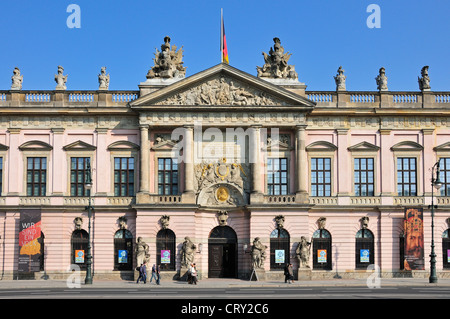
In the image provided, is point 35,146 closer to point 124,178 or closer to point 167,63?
point 124,178

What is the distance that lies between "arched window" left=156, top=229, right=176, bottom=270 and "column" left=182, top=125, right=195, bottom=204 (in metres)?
3.14

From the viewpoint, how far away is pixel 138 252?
1945 inches

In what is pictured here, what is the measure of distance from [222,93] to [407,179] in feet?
57.1

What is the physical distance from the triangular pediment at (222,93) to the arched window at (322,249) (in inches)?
422

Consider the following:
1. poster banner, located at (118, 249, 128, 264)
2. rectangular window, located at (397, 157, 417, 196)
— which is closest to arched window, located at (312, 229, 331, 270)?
rectangular window, located at (397, 157, 417, 196)

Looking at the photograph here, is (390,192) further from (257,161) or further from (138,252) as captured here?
(138,252)

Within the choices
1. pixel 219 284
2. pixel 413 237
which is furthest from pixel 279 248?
pixel 413 237

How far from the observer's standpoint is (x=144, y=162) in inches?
2016

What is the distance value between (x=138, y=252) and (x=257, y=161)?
12198mm

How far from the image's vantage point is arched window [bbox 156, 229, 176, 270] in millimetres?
50406

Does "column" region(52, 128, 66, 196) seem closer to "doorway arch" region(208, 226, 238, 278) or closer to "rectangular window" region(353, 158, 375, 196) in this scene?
"doorway arch" region(208, 226, 238, 278)

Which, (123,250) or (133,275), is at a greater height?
(123,250)

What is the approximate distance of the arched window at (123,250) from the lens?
5144 cm
